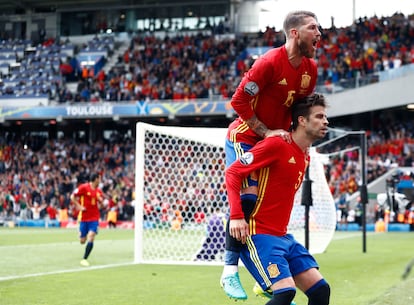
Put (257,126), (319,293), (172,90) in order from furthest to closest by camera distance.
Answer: (172,90)
(257,126)
(319,293)

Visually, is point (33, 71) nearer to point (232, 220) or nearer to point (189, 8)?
point (189, 8)

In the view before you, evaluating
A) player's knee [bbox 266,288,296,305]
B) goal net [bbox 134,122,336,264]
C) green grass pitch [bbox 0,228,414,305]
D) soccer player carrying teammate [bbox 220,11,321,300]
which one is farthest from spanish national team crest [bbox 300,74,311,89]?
goal net [bbox 134,122,336,264]

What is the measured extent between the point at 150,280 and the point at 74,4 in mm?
45290

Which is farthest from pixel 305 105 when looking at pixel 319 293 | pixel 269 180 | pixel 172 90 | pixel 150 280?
pixel 172 90

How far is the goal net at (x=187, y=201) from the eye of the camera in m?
14.9

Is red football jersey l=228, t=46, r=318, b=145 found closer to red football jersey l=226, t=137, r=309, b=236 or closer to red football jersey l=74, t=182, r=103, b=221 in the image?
red football jersey l=226, t=137, r=309, b=236

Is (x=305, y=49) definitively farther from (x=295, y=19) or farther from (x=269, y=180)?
(x=269, y=180)

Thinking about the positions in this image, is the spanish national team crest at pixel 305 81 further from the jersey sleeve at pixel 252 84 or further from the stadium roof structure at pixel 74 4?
the stadium roof structure at pixel 74 4

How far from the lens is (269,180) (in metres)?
5.42

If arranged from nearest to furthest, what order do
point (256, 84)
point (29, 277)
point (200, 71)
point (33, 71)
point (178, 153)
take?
1. point (256, 84)
2. point (29, 277)
3. point (178, 153)
4. point (200, 71)
5. point (33, 71)

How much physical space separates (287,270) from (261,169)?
0.76 metres

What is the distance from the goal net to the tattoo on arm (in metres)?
8.86

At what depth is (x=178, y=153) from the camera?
16.5m

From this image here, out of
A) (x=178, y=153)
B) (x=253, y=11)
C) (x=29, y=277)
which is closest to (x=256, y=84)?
(x=29, y=277)
